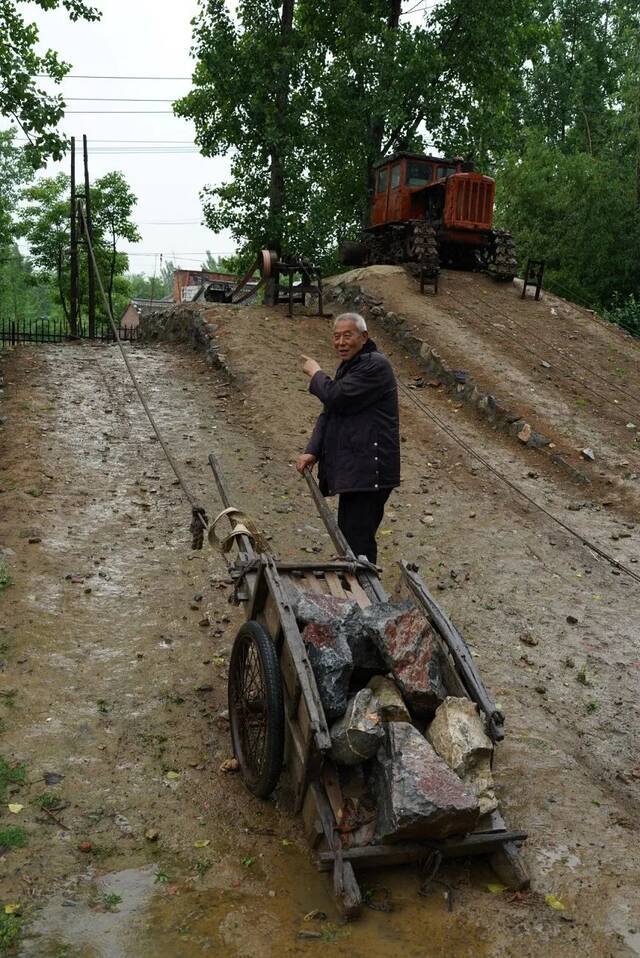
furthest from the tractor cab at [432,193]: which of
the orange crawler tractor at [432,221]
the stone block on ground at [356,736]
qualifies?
the stone block on ground at [356,736]

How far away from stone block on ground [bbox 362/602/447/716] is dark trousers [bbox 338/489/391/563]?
145cm

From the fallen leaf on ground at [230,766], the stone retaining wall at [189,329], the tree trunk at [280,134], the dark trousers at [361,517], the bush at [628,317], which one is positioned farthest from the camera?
the tree trunk at [280,134]

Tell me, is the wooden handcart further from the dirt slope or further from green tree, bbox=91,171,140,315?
green tree, bbox=91,171,140,315

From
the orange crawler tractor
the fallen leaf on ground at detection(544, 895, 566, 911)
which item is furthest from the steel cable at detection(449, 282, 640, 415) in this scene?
the fallen leaf on ground at detection(544, 895, 566, 911)

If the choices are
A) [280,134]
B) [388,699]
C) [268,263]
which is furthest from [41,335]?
[388,699]

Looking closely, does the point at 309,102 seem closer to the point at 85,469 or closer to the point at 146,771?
the point at 85,469

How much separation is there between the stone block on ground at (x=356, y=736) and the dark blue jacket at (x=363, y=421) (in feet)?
6.33

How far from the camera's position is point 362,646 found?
380cm

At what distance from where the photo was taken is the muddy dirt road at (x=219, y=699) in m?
3.19

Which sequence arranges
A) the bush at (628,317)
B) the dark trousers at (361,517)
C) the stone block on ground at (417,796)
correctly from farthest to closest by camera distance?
the bush at (628,317) → the dark trousers at (361,517) → the stone block on ground at (417,796)

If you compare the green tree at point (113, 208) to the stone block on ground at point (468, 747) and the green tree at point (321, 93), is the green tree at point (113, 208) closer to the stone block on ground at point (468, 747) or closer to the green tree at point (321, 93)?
the green tree at point (321, 93)

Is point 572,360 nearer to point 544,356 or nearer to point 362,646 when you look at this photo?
point 544,356

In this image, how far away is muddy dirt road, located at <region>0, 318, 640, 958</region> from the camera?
3.19m

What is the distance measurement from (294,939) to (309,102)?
20.1m
